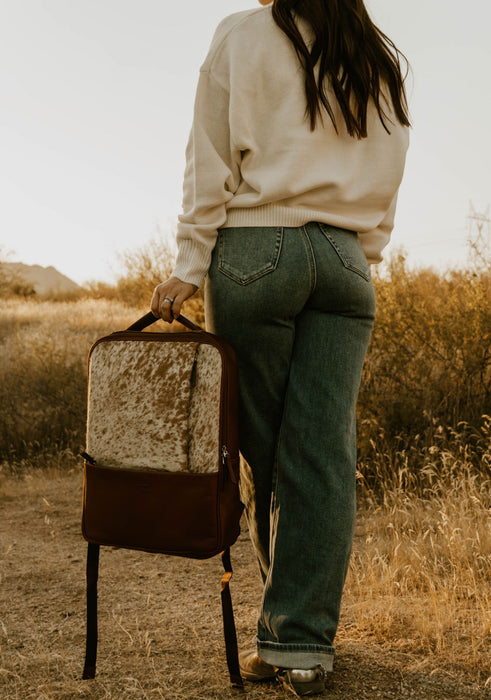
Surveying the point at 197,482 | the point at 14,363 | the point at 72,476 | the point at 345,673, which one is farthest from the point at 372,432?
the point at 14,363

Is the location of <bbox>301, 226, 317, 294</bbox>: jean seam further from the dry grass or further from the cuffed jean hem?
the dry grass

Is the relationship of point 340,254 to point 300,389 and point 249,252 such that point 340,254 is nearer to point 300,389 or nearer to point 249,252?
point 249,252

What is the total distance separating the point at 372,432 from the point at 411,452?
0.97 feet

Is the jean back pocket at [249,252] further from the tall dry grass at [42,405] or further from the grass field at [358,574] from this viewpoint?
the tall dry grass at [42,405]

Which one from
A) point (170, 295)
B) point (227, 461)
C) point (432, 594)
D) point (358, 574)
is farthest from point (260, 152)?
point (358, 574)

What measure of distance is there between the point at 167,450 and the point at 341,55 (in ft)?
3.55

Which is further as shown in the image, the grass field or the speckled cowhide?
the grass field

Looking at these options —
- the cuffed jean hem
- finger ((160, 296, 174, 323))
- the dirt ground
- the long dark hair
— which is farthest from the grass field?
the long dark hair

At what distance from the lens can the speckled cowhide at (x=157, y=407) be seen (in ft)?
5.61

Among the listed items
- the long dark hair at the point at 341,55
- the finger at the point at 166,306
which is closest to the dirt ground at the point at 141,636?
the finger at the point at 166,306

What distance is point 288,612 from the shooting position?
173cm

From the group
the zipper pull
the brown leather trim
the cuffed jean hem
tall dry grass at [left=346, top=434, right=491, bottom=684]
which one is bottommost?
tall dry grass at [left=346, top=434, right=491, bottom=684]

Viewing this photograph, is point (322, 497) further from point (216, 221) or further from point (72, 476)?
point (72, 476)

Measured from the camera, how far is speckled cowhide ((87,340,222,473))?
1.71 m
